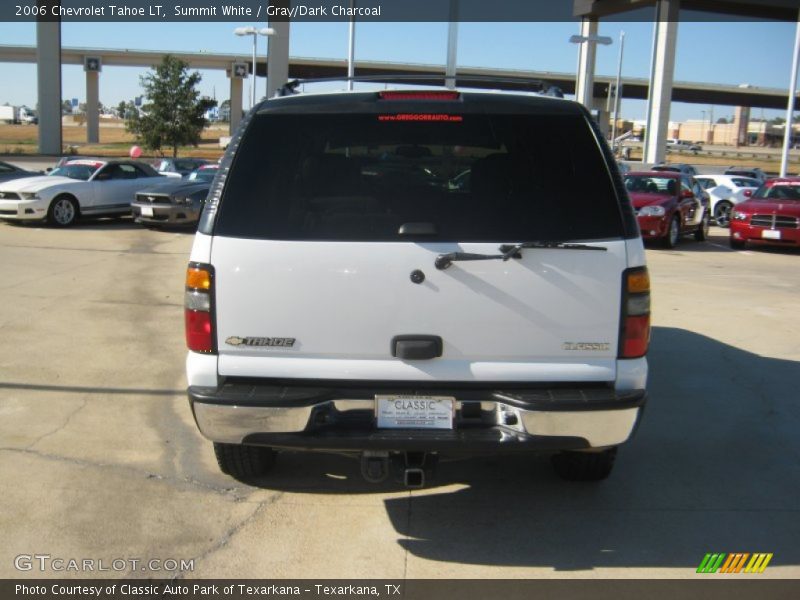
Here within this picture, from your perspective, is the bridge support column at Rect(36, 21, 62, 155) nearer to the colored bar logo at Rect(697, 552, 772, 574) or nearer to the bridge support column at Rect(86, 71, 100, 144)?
the bridge support column at Rect(86, 71, 100, 144)

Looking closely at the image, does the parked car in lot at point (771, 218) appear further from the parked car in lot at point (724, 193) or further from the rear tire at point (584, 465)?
the rear tire at point (584, 465)

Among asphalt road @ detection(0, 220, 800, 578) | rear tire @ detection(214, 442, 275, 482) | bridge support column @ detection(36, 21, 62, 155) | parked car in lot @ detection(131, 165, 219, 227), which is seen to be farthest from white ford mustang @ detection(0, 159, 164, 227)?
bridge support column @ detection(36, 21, 62, 155)

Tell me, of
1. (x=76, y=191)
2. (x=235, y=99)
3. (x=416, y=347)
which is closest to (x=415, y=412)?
(x=416, y=347)

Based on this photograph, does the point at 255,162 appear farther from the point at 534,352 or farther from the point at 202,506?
the point at 202,506

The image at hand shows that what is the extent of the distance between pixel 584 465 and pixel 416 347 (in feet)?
5.06

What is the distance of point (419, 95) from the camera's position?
13.0 feet

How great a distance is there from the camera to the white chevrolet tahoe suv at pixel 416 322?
365 cm

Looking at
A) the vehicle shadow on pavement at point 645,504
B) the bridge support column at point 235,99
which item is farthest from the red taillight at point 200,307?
the bridge support column at point 235,99

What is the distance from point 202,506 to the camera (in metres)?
4.40

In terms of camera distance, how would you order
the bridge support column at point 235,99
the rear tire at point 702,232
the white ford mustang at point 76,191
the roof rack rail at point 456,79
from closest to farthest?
the roof rack rail at point 456,79 → the white ford mustang at point 76,191 → the rear tire at point 702,232 → the bridge support column at point 235,99

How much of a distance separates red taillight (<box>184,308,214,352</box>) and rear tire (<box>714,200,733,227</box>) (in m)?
24.4

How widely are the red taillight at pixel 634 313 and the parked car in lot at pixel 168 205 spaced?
48.8ft

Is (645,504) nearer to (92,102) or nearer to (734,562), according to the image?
(734,562)
